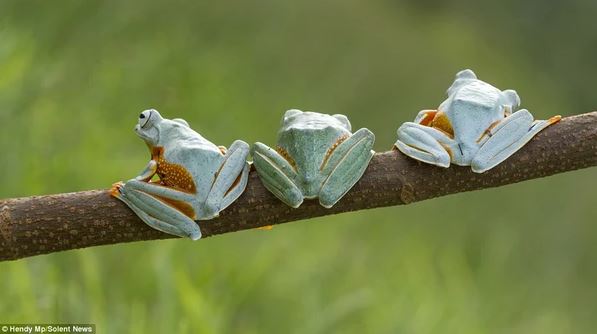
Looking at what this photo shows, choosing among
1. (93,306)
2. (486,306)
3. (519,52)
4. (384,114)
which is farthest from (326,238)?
(519,52)

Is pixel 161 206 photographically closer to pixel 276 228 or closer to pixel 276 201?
pixel 276 201

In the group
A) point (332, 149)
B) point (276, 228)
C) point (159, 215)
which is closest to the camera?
point (159, 215)

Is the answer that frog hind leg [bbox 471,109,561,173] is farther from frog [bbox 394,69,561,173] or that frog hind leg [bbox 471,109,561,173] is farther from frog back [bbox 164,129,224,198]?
frog back [bbox 164,129,224,198]

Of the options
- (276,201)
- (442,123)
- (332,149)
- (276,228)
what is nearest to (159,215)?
(276,201)

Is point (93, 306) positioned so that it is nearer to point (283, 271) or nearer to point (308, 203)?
point (283, 271)

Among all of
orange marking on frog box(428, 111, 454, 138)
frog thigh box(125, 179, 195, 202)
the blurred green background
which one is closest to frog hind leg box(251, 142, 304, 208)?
frog thigh box(125, 179, 195, 202)
